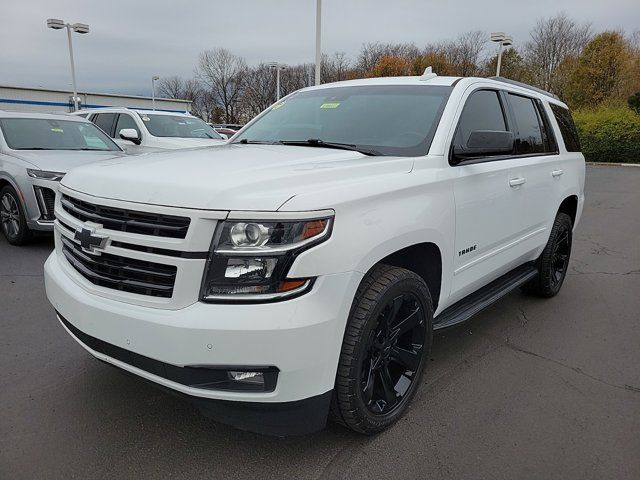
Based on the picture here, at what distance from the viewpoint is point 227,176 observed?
2.18 m

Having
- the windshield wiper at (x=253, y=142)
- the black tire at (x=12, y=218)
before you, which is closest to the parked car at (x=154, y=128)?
the black tire at (x=12, y=218)

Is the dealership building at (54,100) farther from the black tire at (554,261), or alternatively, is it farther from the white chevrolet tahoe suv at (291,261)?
the white chevrolet tahoe suv at (291,261)

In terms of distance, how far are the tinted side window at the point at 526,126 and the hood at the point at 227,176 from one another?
174 centimetres

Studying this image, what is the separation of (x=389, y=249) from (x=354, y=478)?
3.52 ft

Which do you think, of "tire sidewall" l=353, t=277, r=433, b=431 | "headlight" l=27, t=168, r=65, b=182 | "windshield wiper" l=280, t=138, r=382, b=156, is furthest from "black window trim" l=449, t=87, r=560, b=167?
"headlight" l=27, t=168, r=65, b=182

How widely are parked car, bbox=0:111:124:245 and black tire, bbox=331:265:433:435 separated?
193 inches

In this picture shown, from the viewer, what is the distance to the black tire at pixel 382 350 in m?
2.26

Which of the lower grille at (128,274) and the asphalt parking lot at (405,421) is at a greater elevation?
the lower grille at (128,274)

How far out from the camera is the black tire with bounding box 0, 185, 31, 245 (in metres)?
6.18

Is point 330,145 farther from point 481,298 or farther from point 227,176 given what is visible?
point 481,298

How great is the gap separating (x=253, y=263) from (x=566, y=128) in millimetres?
4376

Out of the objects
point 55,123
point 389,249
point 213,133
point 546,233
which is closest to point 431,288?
point 389,249

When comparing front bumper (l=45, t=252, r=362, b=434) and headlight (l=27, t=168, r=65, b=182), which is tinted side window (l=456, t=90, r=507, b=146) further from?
headlight (l=27, t=168, r=65, b=182)

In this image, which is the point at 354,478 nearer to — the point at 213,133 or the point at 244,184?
the point at 244,184
